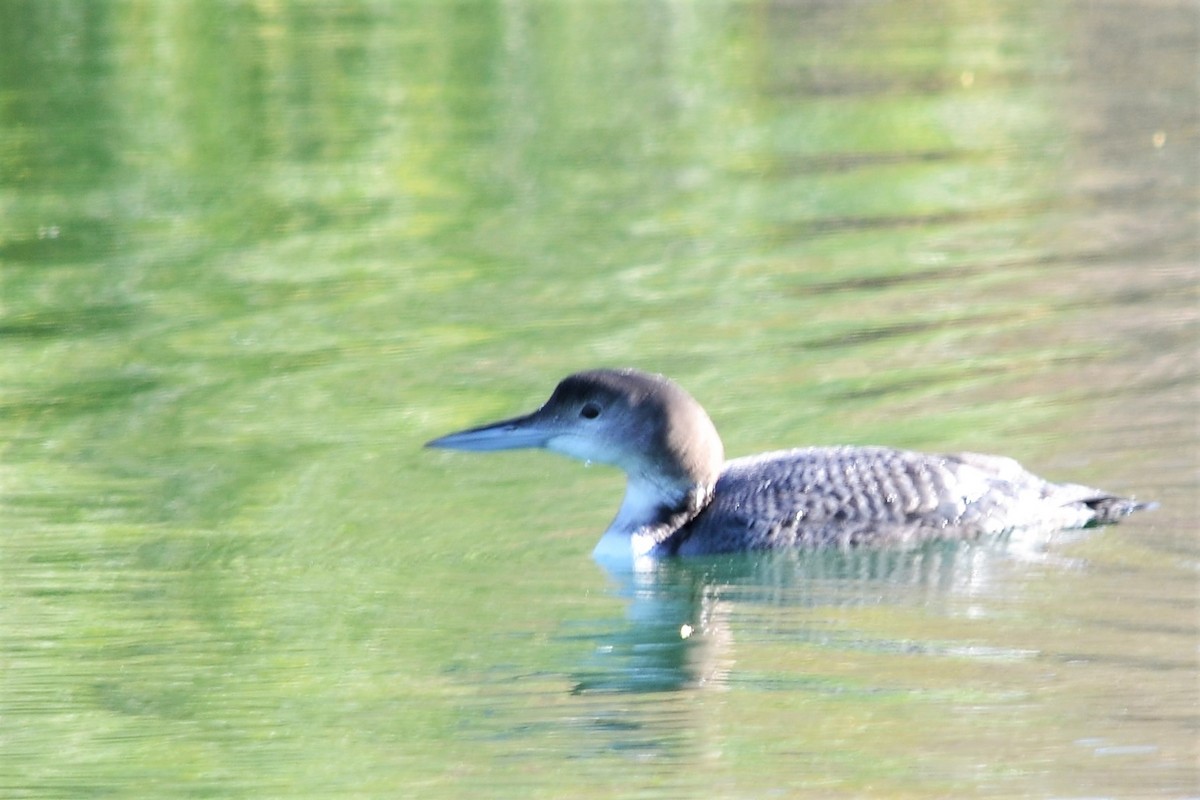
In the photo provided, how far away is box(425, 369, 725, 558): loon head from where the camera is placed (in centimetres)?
869

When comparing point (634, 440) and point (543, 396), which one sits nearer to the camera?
point (634, 440)

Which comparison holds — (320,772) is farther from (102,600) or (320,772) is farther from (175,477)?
(175,477)

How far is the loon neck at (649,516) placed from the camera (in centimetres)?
869

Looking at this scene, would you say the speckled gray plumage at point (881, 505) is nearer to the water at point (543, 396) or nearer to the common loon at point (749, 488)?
the common loon at point (749, 488)

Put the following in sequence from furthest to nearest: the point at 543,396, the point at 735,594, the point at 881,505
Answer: the point at 543,396, the point at 881,505, the point at 735,594

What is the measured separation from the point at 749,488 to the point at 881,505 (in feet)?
1.68

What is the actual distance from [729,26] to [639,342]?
15.2 meters

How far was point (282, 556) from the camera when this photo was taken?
8852 mm

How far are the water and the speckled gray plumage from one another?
13cm

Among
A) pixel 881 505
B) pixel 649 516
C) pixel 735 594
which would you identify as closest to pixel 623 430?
pixel 649 516

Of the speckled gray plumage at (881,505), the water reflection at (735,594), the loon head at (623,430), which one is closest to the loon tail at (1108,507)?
the speckled gray plumage at (881,505)

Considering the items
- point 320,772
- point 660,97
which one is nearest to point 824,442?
point 320,772

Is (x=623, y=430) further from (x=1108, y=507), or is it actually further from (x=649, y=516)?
(x=1108, y=507)

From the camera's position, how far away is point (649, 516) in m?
8.78
